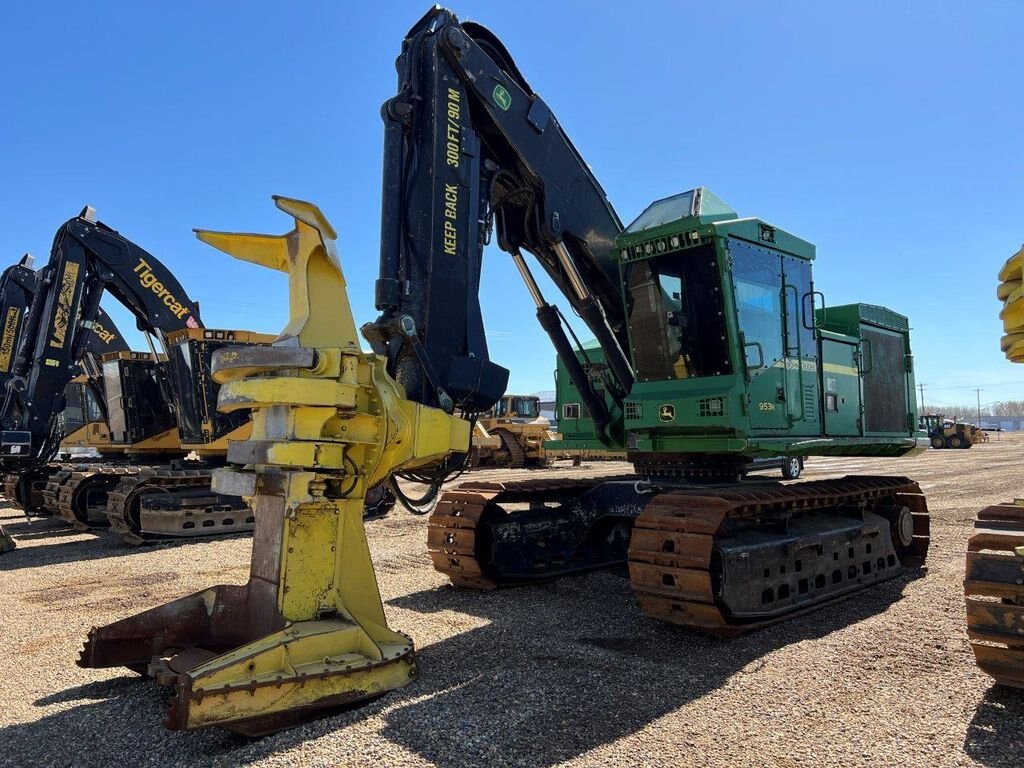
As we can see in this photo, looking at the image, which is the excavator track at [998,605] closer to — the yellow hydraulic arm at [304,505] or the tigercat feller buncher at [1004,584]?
the tigercat feller buncher at [1004,584]

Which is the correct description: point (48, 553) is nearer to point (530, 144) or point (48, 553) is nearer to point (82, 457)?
point (82, 457)

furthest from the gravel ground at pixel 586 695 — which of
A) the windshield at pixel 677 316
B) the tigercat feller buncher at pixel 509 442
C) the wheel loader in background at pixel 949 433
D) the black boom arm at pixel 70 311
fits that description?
the wheel loader in background at pixel 949 433

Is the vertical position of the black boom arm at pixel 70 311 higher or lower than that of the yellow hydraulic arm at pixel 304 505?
higher

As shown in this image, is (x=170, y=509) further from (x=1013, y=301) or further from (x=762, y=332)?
(x=1013, y=301)

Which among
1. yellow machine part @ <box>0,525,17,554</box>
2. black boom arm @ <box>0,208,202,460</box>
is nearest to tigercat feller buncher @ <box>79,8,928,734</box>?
yellow machine part @ <box>0,525,17,554</box>

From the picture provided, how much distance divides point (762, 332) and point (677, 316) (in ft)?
2.48

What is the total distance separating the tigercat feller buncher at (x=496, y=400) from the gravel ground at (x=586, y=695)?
26 cm

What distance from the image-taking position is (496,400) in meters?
5.86

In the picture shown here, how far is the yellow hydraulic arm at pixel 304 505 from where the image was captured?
4.23m

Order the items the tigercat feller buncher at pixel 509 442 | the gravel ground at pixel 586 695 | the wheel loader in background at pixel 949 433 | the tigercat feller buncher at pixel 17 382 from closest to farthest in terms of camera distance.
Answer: the gravel ground at pixel 586 695, the tigercat feller buncher at pixel 17 382, the tigercat feller buncher at pixel 509 442, the wheel loader in background at pixel 949 433

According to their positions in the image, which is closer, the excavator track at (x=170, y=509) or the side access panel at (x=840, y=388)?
the side access panel at (x=840, y=388)

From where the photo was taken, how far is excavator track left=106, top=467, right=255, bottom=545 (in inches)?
443

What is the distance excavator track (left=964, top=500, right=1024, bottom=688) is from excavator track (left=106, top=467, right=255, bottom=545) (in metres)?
10.1

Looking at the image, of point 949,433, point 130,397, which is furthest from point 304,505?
point 949,433
